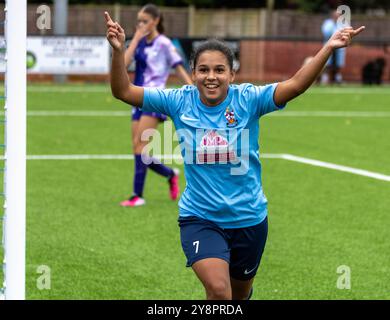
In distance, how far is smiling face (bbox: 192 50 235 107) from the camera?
18.5 feet

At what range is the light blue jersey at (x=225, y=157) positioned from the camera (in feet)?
18.5

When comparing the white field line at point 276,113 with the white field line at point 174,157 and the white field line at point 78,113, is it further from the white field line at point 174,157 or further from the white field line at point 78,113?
the white field line at point 174,157

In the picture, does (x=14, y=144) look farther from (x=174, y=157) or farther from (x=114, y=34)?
(x=174, y=157)

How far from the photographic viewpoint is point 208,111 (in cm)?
572

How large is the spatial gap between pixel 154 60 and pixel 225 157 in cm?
544

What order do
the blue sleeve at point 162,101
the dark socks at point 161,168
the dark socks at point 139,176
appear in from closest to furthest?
the blue sleeve at point 162,101, the dark socks at point 139,176, the dark socks at point 161,168

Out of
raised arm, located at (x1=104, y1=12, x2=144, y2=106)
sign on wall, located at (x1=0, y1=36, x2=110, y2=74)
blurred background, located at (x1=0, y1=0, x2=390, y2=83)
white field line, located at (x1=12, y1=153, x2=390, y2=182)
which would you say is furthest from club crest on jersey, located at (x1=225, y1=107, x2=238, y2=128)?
sign on wall, located at (x1=0, y1=36, x2=110, y2=74)

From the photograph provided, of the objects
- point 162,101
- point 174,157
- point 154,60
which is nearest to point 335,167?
point 174,157

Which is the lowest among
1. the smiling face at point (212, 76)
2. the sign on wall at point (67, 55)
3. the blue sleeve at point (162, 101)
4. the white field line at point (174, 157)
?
the white field line at point (174, 157)

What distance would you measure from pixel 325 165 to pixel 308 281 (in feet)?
21.9

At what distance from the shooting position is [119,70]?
5512 mm

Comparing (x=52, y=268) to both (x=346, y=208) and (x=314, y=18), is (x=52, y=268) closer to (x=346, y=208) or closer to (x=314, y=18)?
(x=346, y=208)

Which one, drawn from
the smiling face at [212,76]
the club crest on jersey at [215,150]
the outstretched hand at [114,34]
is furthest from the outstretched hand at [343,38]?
the outstretched hand at [114,34]

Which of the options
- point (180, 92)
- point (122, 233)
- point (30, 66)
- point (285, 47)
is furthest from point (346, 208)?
point (285, 47)
